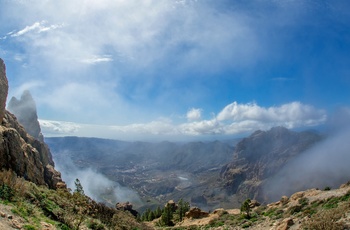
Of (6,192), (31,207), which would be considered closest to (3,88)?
(6,192)

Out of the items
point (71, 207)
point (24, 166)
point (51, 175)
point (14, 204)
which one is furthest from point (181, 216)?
point (14, 204)

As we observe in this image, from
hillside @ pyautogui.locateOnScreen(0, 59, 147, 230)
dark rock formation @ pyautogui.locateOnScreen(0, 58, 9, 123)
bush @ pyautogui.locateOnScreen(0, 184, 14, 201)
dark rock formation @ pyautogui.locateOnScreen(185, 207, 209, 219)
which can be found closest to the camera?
hillside @ pyautogui.locateOnScreen(0, 59, 147, 230)

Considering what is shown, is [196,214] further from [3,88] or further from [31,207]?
[31,207]

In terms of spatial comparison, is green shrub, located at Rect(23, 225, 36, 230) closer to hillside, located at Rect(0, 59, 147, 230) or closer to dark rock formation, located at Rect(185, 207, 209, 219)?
hillside, located at Rect(0, 59, 147, 230)

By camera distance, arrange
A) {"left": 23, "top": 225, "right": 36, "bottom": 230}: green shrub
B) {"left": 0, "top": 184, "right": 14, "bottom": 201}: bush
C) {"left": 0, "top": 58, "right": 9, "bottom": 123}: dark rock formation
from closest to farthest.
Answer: {"left": 23, "top": 225, "right": 36, "bottom": 230}: green shrub, {"left": 0, "top": 184, "right": 14, "bottom": 201}: bush, {"left": 0, "top": 58, "right": 9, "bottom": 123}: dark rock formation

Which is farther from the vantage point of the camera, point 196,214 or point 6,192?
point 196,214

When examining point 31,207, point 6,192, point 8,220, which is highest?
point 6,192

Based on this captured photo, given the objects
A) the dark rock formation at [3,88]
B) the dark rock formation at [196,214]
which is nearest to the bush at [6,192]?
the dark rock formation at [3,88]

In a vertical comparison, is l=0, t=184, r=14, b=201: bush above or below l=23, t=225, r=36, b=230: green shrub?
above

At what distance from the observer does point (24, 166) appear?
39469mm

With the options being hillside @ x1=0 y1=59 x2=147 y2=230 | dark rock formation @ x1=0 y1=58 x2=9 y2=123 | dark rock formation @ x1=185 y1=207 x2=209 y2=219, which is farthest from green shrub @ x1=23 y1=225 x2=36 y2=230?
dark rock formation @ x1=185 y1=207 x2=209 y2=219

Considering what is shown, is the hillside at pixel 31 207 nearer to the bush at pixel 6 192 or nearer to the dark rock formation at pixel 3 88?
the bush at pixel 6 192

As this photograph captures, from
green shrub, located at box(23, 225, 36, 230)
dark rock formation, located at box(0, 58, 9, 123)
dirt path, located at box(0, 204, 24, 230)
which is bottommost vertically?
green shrub, located at box(23, 225, 36, 230)

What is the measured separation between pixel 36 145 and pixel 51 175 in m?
20.2
